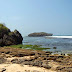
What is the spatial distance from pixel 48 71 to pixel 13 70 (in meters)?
3.47

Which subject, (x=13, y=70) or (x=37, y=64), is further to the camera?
(x=37, y=64)

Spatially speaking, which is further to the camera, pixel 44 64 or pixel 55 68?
pixel 44 64

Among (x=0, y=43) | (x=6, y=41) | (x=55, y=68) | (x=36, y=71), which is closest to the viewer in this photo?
(x=36, y=71)

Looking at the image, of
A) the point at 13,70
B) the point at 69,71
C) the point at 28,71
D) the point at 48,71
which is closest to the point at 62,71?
the point at 69,71

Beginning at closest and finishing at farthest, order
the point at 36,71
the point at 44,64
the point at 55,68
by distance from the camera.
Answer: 1. the point at 36,71
2. the point at 55,68
3. the point at 44,64

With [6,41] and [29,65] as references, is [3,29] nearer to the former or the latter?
[6,41]

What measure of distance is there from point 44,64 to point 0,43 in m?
34.1

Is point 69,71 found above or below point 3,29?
below

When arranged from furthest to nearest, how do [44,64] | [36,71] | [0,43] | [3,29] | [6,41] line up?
[3,29] → [6,41] → [0,43] → [44,64] → [36,71]

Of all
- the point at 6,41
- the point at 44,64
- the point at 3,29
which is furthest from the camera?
the point at 3,29

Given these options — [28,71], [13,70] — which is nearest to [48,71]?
[28,71]

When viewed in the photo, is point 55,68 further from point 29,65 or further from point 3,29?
point 3,29

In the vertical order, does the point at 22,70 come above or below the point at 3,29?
below

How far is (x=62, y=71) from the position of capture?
1143 centimetres
